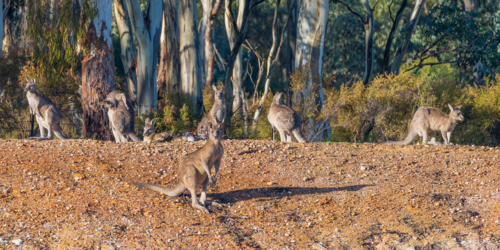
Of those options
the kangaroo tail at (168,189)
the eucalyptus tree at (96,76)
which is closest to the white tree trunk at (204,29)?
the eucalyptus tree at (96,76)

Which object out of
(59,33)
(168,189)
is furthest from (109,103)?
(168,189)

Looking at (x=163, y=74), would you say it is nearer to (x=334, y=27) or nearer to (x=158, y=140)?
(x=158, y=140)

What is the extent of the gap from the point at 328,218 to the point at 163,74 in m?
9.24

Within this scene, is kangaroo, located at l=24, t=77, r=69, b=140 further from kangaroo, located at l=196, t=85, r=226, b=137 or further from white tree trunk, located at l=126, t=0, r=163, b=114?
white tree trunk, located at l=126, t=0, r=163, b=114

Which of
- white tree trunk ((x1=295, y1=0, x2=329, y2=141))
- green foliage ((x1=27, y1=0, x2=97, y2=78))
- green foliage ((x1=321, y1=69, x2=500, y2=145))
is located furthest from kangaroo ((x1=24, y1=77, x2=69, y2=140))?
white tree trunk ((x1=295, y1=0, x2=329, y2=141))

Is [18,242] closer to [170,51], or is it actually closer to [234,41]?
[170,51]

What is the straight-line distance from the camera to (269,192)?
24.0 ft

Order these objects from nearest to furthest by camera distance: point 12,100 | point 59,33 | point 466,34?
point 59,33 → point 12,100 → point 466,34

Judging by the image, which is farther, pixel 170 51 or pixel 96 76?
pixel 170 51

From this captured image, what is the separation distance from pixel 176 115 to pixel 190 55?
8.54ft

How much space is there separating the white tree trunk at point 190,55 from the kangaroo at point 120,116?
345cm

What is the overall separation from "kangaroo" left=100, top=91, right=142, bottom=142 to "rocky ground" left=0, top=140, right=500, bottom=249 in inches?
35.3

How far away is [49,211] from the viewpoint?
627 cm

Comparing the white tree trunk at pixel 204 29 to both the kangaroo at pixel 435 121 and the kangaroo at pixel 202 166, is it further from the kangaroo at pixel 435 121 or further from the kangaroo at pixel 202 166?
the kangaroo at pixel 202 166
